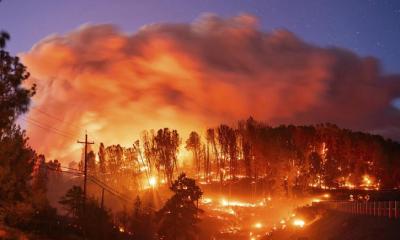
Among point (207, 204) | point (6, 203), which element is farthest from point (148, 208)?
point (6, 203)

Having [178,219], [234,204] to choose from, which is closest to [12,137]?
[178,219]

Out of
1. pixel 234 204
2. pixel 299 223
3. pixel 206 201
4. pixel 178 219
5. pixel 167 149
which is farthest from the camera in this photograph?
pixel 167 149

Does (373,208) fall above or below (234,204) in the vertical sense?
above

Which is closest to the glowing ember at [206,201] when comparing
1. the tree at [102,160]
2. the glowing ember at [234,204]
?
the glowing ember at [234,204]

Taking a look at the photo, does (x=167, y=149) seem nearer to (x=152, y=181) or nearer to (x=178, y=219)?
(x=152, y=181)

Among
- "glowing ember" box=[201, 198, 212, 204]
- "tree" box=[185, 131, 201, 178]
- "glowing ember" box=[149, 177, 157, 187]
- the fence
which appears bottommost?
"glowing ember" box=[201, 198, 212, 204]

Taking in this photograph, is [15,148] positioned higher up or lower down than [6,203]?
higher up

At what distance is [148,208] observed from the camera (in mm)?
85938

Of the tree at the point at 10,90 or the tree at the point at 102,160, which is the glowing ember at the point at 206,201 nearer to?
the tree at the point at 102,160

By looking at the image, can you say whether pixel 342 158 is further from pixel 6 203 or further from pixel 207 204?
pixel 6 203

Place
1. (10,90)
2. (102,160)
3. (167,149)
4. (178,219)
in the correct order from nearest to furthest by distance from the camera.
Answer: (10,90)
(178,219)
(167,149)
(102,160)

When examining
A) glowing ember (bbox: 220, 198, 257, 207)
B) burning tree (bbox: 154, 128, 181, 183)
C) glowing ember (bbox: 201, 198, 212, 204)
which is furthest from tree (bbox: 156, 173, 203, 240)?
burning tree (bbox: 154, 128, 181, 183)

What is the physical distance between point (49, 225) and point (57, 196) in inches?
4476

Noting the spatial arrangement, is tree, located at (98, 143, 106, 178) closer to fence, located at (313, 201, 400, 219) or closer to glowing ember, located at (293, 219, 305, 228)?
glowing ember, located at (293, 219, 305, 228)
